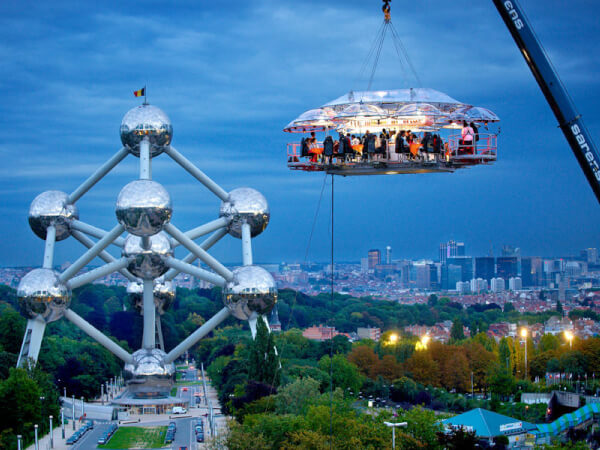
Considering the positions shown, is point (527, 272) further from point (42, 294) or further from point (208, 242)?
point (42, 294)

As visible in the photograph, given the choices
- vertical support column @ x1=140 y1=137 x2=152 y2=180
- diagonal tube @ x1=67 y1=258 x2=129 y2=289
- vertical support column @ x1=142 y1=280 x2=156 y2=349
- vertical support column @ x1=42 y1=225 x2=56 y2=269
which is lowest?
vertical support column @ x1=142 y1=280 x2=156 y2=349

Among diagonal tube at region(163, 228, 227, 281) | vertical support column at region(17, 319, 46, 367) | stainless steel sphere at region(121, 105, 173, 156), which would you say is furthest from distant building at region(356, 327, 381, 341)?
stainless steel sphere at region(121, 105, 173, 156)

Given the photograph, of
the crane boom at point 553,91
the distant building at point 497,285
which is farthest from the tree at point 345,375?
the distant building at point 497,285

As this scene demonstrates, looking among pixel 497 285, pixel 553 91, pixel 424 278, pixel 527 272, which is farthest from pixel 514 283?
pixel 553 91

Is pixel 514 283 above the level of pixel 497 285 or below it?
above

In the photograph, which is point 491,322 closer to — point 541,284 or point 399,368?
point 399,368

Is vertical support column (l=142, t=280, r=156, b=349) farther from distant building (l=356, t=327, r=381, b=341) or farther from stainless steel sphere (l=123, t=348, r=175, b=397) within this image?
distant building (l=356, t=327, r=381, b=341)

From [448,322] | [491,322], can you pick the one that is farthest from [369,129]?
[448,322]
